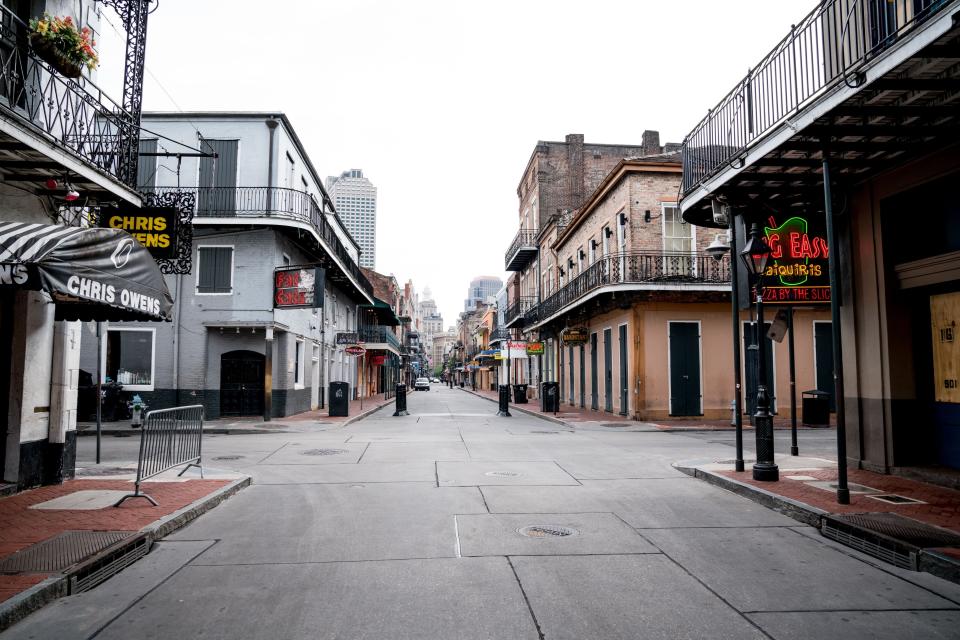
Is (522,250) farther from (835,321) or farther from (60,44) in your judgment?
(60,44)

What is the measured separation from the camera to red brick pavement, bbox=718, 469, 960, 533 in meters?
6.61

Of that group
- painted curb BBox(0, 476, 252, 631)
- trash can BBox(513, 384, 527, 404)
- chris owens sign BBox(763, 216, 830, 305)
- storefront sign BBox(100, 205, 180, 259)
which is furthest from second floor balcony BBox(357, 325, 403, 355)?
chris owens sign BBox(763, 216, 830, 305)

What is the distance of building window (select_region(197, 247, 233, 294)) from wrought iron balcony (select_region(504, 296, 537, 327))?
2157 centimetres

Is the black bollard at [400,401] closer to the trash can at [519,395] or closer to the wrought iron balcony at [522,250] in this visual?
the trash can at [519,395]

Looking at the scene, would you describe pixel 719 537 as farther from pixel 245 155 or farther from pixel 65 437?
pixel 245 155

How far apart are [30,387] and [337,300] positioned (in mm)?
24546

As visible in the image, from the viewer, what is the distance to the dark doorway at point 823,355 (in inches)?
856

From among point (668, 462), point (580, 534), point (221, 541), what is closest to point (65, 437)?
point (221, 541)

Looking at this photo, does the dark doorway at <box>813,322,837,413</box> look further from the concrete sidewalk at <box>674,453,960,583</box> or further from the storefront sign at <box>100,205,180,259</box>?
the storefront sign at <box>100,205,180,259</box>

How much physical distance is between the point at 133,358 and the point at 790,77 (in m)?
20.4

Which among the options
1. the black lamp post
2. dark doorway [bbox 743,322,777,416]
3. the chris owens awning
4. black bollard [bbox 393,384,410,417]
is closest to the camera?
the chris owens awning

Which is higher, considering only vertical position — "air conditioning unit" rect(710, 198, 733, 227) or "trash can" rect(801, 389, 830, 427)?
"air conditioning unit" rect(710, 198, 733, 227)

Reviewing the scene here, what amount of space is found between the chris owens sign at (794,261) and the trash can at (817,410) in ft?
35.8

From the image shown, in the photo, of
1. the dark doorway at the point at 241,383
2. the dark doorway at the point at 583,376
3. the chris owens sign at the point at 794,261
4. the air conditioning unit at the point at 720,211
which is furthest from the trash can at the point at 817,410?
the dark doorway at the point at 241,383
